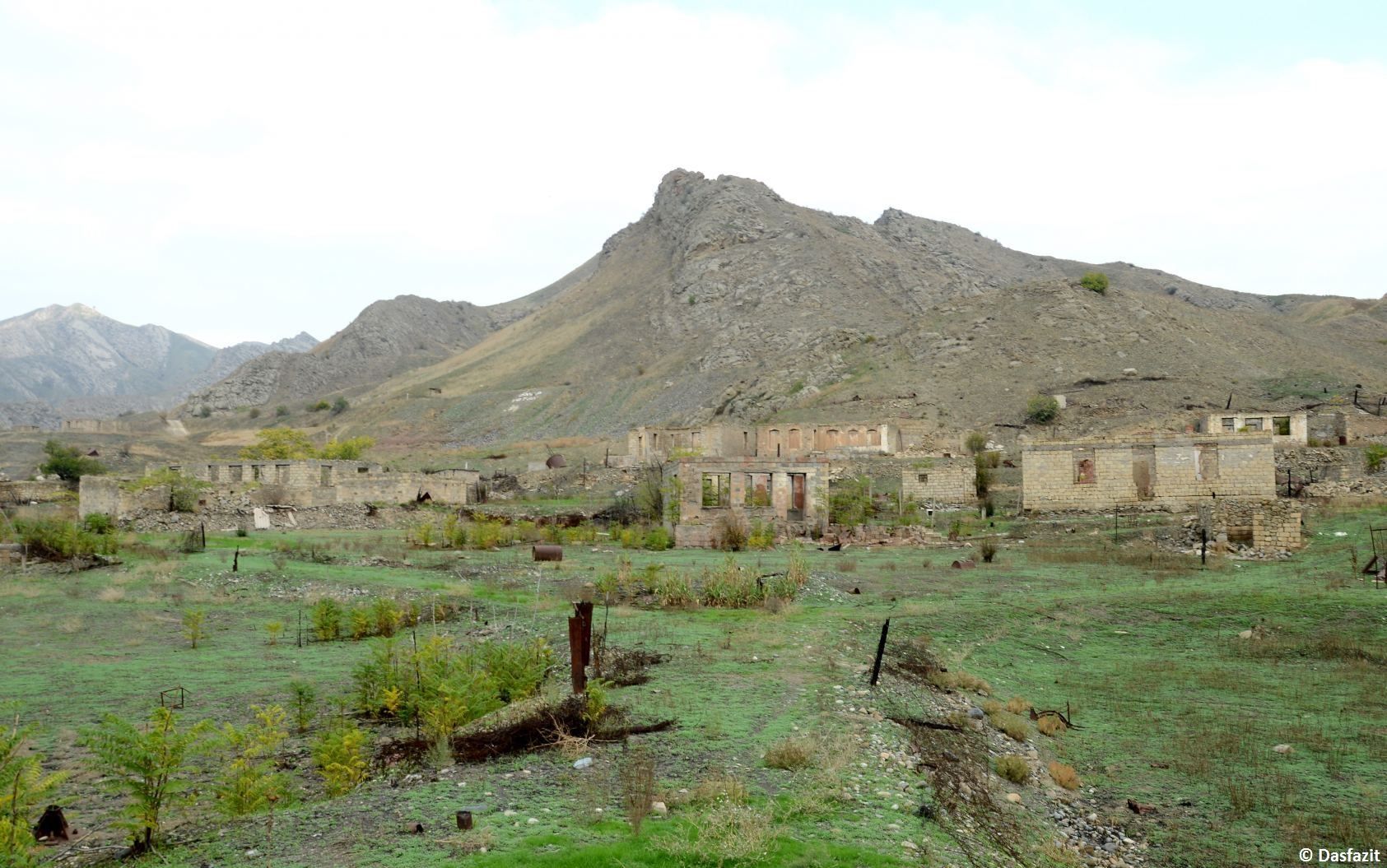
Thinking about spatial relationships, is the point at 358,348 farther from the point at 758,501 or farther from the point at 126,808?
the point at 126,808

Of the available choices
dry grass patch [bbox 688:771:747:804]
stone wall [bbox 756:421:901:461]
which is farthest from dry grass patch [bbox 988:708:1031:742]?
stone wall [bbox 756:421:901:461]

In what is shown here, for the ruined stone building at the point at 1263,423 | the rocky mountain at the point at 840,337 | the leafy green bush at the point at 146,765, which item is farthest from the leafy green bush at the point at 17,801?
the rocky mountain at the point at 840,337

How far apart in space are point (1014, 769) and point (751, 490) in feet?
68.7

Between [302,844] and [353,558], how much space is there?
1820 centimetres

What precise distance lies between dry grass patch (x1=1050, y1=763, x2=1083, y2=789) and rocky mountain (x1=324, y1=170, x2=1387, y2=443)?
44.2m

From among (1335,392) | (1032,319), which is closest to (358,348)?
(1032,319)

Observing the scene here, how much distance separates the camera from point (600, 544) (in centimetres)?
2756

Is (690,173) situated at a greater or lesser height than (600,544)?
greater

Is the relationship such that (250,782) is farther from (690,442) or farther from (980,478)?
(690,442)

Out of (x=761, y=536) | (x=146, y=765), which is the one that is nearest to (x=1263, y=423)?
(x=761, y=536)

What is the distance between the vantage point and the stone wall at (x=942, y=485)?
3328 centimetres

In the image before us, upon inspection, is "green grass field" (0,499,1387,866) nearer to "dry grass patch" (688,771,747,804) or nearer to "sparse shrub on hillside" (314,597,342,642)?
"dry grass patch" (688,771,747,804)

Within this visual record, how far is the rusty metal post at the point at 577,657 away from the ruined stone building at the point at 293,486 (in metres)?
27.6

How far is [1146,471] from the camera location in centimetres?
2952
